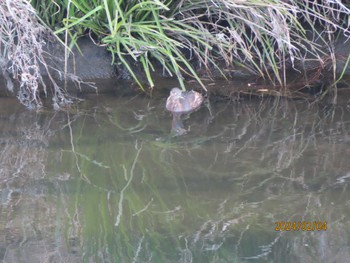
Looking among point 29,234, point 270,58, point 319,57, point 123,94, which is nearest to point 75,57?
point 123,94

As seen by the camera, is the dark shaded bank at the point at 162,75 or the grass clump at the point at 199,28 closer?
the grass clump at the point at 199,28

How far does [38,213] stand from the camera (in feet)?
9.36

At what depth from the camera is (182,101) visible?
3914 millimetres

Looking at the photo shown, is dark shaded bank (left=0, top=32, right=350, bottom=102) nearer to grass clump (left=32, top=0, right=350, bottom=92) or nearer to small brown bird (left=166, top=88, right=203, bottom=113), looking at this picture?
grass clump (left=32, top=0, right=350, bottom=92)

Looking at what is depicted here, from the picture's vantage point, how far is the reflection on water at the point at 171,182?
261 cm

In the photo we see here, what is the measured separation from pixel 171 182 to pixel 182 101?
3.01 feet

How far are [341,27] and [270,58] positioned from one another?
0.44 meters
